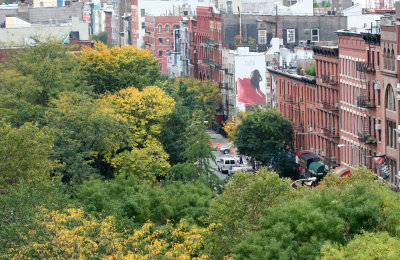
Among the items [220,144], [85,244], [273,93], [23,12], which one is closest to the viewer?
[85,244]

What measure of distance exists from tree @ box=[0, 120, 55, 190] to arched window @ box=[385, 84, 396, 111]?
31.9 metres

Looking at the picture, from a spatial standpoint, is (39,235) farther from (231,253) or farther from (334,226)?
(334,226)

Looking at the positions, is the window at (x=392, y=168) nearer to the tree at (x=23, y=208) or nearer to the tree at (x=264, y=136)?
the tree at (x=264, y=136)

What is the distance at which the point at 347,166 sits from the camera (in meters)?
93.8

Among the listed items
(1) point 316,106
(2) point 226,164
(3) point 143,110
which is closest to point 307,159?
(1) point 316,106

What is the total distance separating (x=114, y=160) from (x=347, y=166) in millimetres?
21616

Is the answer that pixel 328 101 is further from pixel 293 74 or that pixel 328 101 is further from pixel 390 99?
pixel 390 99

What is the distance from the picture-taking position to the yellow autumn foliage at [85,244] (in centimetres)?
4509

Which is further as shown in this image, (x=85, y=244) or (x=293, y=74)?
(x=293, y=74)

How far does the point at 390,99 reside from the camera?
83.1 metres

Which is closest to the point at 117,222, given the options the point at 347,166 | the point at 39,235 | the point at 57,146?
the point at 39,235

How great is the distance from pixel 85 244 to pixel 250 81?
9462cm

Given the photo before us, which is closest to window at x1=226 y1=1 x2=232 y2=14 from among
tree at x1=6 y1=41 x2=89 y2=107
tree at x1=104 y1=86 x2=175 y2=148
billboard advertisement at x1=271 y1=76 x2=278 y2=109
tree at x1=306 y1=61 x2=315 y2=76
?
billboard advertisement at x1=271 y1=76 x2=278 y2=109

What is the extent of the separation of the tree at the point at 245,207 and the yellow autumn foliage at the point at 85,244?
654 mm
